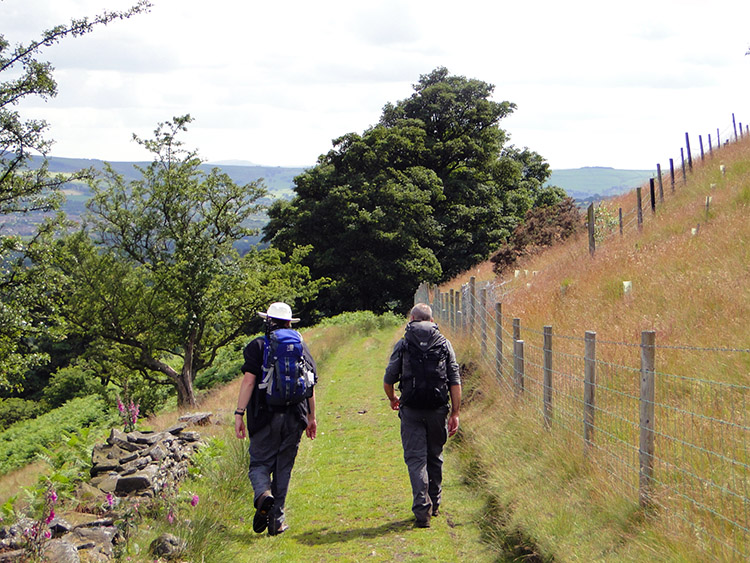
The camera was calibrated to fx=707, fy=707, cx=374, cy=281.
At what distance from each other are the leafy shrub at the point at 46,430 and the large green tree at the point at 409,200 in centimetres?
1463

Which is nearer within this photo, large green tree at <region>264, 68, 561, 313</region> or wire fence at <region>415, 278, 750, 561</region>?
wire fence at <region>415, 278, 750, 561</region>

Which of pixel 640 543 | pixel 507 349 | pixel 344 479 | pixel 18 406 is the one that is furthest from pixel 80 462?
pixel 18 406

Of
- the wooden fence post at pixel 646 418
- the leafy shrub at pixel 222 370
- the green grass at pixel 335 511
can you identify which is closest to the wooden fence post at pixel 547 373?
the green grass at pixel 335 511

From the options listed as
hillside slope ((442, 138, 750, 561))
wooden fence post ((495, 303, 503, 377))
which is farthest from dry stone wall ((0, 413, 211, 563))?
wooden fence post ((495, 303, 503, 377))

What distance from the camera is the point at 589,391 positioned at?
636 centimetres

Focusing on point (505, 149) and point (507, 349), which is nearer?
point (507, 349)

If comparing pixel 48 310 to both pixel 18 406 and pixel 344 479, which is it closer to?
pixel 344 479

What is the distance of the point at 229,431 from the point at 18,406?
48.6 m

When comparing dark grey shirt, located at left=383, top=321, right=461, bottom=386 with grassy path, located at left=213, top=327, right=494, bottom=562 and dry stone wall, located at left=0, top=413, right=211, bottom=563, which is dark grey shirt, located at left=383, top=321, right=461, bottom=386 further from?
dry stone wall, located at left=0, top=413, right=211, bottom=563

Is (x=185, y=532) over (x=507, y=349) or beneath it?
beneath

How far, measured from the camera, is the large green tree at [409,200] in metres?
43.0

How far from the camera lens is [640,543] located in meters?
4.52

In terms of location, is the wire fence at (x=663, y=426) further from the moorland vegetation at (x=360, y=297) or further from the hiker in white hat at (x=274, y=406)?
the hiker in white hat at (x=274, y=406)

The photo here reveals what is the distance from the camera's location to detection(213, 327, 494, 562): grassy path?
6.05 meters
